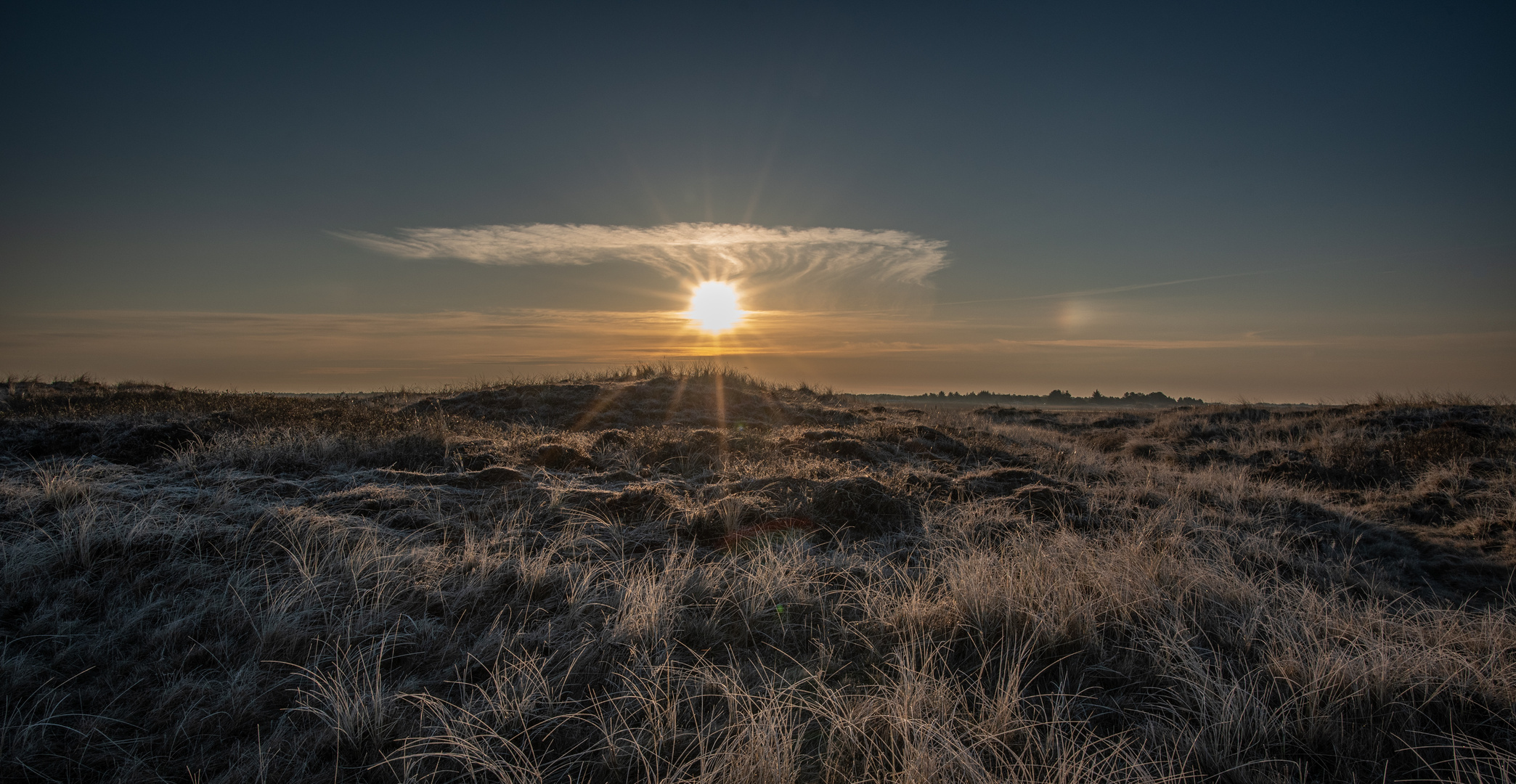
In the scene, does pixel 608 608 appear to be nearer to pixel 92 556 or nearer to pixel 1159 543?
pixel 92 556

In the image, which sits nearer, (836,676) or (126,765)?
(126,765)

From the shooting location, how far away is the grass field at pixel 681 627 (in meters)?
2.79

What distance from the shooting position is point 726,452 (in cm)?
1033

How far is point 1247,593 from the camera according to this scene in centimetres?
473

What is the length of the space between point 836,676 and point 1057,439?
19143mm

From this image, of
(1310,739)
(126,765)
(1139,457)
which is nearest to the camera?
(126,765)

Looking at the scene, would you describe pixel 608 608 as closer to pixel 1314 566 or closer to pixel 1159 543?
pixel 1159 543

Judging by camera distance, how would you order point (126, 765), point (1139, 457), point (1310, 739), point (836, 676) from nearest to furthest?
point (126, 765) → point (1310, 739) → point (836, 676) → point (1139, 457)

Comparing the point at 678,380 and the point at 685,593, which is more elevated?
the point at 678,380

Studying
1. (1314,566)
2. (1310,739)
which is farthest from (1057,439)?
(1310,739)

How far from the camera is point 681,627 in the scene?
396cm

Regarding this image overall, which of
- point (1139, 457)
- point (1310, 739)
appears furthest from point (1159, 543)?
point (1139, 457)

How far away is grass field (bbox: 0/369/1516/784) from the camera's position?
279 cm

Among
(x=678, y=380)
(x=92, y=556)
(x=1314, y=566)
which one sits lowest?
(x=1314, y=566)
